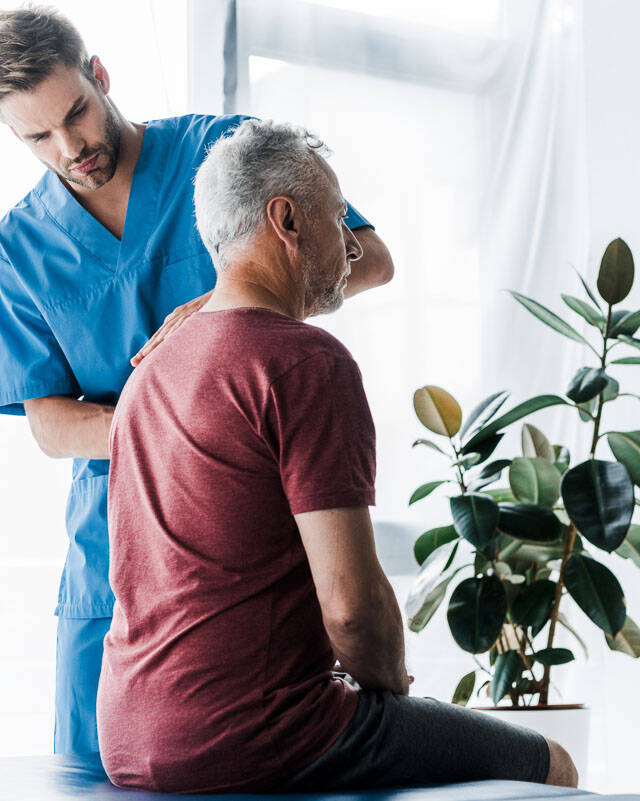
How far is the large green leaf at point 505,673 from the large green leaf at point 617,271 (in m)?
0.80

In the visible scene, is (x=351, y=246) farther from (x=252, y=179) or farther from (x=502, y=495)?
(x=502, y=495)

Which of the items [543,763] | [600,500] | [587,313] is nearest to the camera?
[543,763]

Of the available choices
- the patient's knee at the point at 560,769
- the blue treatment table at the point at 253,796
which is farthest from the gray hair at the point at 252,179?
the patient's knee at the point at 560,769

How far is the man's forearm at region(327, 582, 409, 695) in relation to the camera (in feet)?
3.15

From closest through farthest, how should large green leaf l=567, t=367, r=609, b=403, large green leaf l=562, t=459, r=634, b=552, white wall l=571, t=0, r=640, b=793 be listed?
large green leaf l=562, t=459, r=634, b=552, large green leaf l=567, t=367, r=609, b=403, white wall l=571, t=0, r=640, b=793

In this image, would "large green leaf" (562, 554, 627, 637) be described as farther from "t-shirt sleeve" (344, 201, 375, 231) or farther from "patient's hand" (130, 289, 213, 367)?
"patient's hand" (130, 289, 213, 367)

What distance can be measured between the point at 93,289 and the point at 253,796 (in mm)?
855

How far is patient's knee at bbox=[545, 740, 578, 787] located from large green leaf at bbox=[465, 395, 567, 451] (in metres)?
0.88

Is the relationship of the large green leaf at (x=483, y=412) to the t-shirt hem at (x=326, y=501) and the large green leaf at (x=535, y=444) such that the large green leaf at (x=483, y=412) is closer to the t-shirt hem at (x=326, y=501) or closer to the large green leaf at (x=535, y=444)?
the large green leaf at (x=535, y=444)

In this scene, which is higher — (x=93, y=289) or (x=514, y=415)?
(x=93, y=289)

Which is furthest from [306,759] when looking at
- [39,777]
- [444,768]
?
[39,777]

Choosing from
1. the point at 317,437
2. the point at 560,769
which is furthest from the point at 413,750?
the point at 317,437

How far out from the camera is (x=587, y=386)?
186 cm

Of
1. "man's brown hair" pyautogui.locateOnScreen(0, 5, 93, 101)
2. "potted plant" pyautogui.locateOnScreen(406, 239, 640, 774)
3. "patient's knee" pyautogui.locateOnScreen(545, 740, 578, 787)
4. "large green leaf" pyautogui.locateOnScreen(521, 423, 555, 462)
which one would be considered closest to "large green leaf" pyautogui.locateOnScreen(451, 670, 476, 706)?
"potted plant" pyautogui.locateOnScreen(406, 239, 640, 774)
